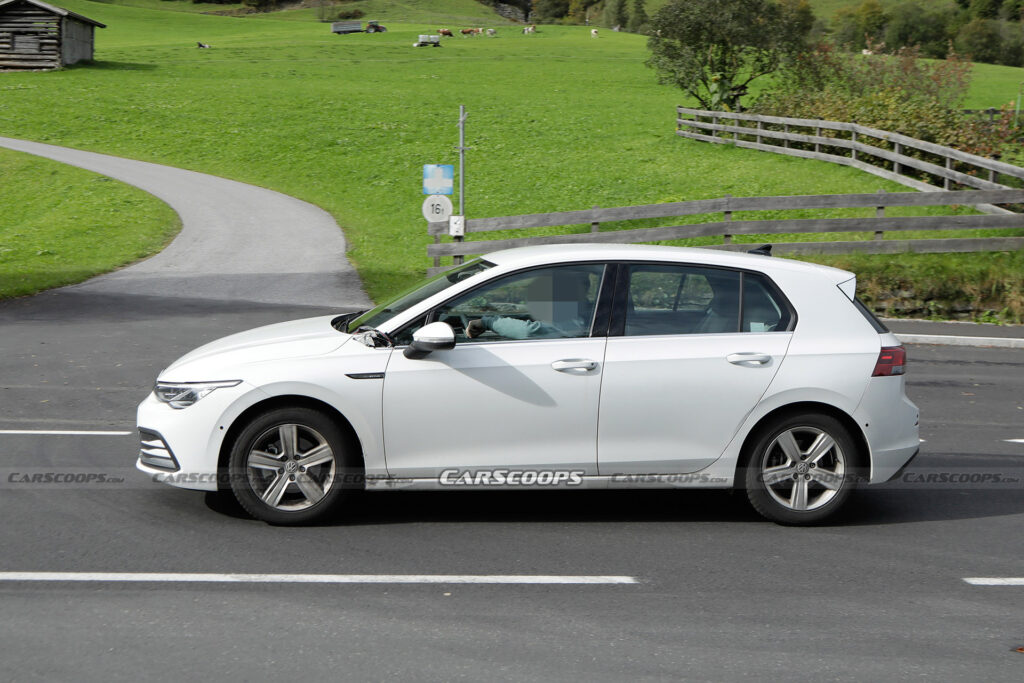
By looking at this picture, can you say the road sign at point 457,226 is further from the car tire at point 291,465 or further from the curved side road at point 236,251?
the car tire at point 291,465

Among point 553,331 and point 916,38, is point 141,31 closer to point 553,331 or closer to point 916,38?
point 916,38

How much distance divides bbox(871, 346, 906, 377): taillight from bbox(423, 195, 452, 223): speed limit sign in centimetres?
1208

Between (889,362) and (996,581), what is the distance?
1.38 m

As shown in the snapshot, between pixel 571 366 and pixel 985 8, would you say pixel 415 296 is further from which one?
pixel 985 8

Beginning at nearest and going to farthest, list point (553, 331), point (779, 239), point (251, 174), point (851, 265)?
point (553, 331) < point (851, 265) < point (779, 239) < point (251, 174)

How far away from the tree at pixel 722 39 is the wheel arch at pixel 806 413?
30240mm

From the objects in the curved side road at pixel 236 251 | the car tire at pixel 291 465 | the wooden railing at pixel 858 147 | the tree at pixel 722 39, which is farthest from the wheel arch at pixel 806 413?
the tree at pixel 722 39

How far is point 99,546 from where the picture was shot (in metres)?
5.85

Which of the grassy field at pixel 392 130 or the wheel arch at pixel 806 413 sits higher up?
the grassy field at pixel 392 130

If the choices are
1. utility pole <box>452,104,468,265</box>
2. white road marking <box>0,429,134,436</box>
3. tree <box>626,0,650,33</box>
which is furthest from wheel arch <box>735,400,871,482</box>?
tree <box>626,0,650,33</box>

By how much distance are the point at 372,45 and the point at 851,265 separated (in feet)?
237

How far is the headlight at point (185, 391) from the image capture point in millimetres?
6070

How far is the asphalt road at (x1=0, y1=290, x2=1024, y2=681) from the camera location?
14.7 feet

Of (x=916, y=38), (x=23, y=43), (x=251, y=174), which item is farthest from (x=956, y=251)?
(x=916, y=38)
